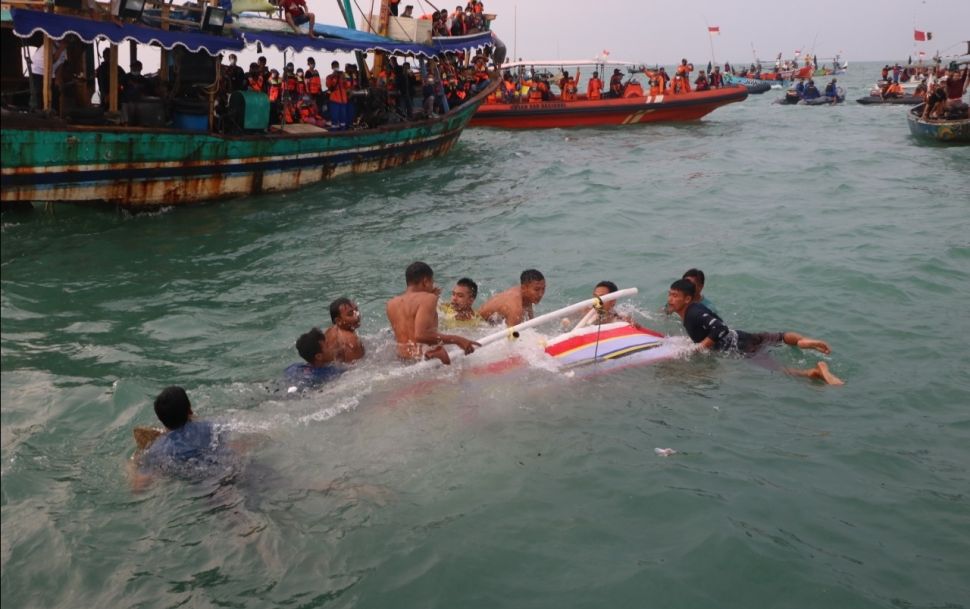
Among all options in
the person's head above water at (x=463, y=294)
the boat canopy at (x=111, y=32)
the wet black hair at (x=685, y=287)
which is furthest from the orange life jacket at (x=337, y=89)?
the wet black hair at (x=685, y=287)

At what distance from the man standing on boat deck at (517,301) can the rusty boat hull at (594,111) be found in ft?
72.5

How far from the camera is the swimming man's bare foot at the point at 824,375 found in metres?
7.62

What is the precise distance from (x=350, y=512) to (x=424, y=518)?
489mm

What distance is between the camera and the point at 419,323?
7.12 m

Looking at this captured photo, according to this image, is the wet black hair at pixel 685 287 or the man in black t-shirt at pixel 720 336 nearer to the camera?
the man in black t-shirt at pixel 720 336

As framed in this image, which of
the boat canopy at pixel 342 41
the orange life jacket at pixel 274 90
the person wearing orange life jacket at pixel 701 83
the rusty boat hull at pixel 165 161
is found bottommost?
the rusty boat hull at pixel 165 161

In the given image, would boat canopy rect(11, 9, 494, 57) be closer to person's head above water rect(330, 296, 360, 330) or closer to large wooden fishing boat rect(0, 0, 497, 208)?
large wooden fishing boat rect(0, 0, 497, 208)

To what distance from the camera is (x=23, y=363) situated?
737cm

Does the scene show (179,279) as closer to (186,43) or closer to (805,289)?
(186,43)

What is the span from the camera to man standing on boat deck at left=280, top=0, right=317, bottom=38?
16.5 meters

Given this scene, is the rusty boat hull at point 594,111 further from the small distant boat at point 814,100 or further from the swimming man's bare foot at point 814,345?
the swimming man's bare foot at point 814,345

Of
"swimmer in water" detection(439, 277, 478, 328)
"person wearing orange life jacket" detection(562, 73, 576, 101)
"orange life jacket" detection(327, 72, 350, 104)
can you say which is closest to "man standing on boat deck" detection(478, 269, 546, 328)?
"swimmer in water" detection(439, 277, 478, 328)

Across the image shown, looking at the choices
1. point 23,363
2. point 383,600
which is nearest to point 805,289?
point 383,600

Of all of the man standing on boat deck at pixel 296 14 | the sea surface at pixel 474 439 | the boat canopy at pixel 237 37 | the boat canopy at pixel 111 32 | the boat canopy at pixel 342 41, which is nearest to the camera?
the sea surface at pixel 474 439
